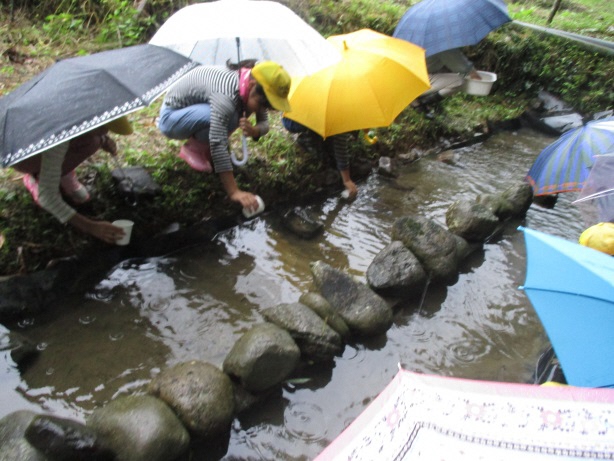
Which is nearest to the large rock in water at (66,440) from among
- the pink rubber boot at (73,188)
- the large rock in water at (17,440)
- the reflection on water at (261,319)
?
the large rock in water at (17,440)

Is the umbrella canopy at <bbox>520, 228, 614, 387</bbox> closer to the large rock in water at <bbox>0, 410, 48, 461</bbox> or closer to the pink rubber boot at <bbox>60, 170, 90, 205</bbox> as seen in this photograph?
the large rock in water at <bbox>0, 410, 48, 461</bbox>

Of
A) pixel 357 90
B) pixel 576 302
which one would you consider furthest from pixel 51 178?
pixel 576 302

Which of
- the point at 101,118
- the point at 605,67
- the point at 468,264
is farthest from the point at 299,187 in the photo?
the point at 605,67

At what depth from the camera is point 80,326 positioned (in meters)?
3.30

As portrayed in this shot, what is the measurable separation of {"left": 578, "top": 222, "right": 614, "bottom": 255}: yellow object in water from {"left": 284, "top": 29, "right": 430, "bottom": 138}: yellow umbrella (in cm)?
210

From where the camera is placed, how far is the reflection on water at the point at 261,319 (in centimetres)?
290

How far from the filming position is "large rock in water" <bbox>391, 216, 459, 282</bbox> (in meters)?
4.00

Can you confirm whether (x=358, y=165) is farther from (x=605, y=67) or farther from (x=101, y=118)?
(x=605, y=67)

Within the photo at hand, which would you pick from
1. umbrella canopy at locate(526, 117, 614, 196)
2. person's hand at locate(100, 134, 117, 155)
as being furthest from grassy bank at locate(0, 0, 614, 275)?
umbrella canopy at locate(526, 117, 614, 196)

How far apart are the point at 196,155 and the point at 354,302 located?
6.18ft

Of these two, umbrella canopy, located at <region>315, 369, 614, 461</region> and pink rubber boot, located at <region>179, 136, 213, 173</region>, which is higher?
umbrella canopy, located at <region>315, 369, 614, 461</region>

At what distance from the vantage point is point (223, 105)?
358cm

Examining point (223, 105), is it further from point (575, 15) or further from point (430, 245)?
point (575, 15)

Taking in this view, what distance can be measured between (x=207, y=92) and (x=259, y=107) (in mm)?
435
